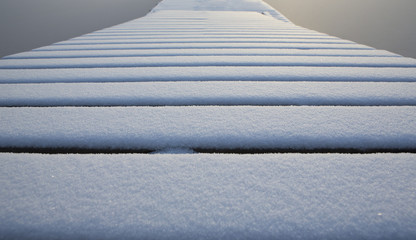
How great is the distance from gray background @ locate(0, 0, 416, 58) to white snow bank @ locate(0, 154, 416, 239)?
13.5 ft

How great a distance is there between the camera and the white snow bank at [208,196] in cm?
27

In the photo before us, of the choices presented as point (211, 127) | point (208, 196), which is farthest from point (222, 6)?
point (208, 196)

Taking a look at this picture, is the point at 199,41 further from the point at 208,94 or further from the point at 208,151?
the point at 208,151

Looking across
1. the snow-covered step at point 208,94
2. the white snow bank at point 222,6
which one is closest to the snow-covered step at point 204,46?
the snow-covered step at point 208,94

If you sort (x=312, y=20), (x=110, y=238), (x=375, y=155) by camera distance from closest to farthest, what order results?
(x=110, y=238) < (x=375, y=155) < (x=312, y=20)

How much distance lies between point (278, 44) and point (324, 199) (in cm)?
93

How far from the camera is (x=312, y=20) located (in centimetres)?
539

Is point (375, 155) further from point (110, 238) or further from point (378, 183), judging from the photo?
point (110, 238)

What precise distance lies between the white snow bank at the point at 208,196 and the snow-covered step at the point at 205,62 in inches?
19.4

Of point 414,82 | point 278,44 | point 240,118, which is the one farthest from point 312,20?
point 240,118

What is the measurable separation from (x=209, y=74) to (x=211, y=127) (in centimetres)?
30

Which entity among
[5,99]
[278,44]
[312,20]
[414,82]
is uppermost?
[312,20]

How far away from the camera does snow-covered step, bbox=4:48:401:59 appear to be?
930mm

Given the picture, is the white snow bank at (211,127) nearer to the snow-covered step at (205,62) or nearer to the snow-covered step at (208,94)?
the snow-covered step at (208,94)
